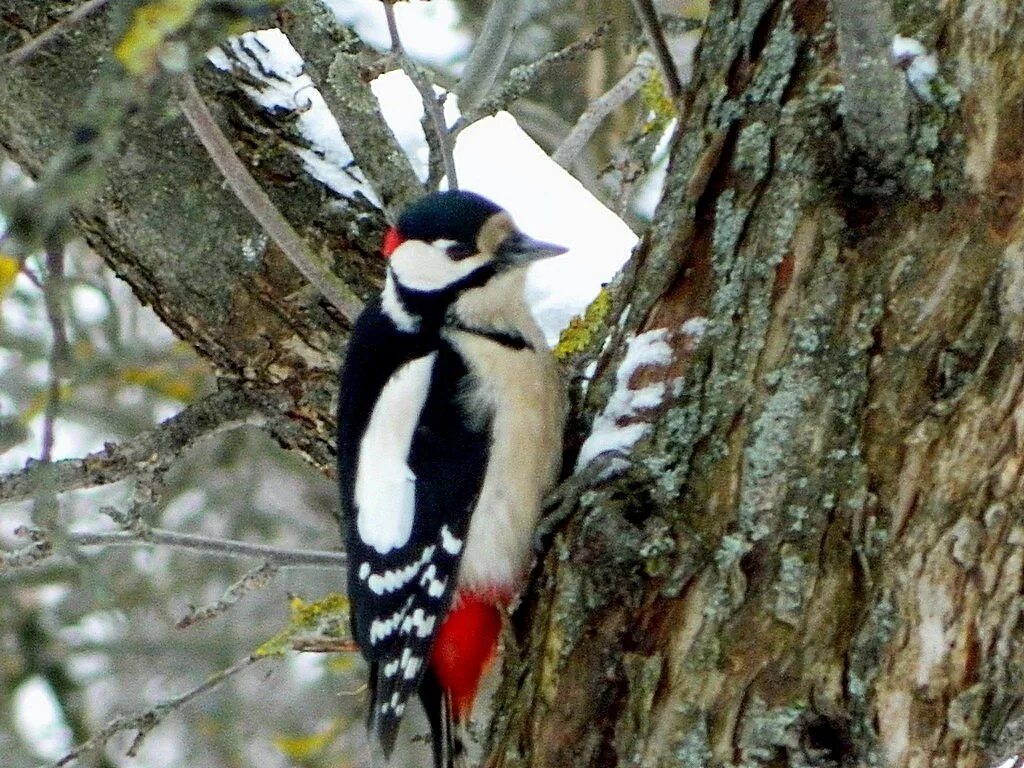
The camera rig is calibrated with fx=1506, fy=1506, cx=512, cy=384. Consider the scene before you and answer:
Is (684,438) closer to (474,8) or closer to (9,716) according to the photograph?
(474,8)

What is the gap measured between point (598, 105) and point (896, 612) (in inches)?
64.6

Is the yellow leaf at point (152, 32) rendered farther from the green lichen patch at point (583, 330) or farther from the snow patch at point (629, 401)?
the green lichen patch at point (583, 330)

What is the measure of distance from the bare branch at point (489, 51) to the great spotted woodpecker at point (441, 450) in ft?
1.39

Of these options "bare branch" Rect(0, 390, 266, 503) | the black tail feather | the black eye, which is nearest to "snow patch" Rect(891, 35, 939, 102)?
the black eye

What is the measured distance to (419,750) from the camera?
5.97 m

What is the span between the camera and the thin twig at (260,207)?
2215 millimetres

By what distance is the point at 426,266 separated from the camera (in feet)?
8.77

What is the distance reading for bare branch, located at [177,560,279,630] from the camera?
2.72 m

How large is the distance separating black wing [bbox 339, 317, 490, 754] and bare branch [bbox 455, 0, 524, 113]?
681 millimetres

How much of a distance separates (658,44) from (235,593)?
4.07ft

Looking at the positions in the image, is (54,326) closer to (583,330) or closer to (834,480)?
(834,480)

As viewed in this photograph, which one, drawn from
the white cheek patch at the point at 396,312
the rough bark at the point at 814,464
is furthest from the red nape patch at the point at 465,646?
the white cheek patch at the point at 396,312

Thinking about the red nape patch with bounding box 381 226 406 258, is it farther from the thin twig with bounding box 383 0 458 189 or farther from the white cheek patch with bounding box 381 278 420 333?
the thin twig with bounding box 383 0 458 189

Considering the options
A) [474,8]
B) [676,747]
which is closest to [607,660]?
[676,747]
